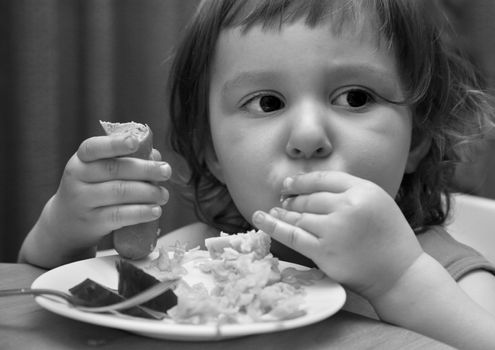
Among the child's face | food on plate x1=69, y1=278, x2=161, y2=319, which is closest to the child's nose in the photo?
the child's face

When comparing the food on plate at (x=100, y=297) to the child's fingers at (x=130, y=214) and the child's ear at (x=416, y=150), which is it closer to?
the child's fingers at (x=130, y=214)

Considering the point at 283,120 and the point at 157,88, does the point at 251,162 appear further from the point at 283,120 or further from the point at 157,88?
the point at 157,88

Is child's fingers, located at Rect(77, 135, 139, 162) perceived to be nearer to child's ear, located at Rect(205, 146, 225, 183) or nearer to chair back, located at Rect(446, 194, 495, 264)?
child's ear, located at Rect(205, 146, 225, 183)

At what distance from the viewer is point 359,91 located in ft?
2.88

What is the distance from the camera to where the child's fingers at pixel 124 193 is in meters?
0.74

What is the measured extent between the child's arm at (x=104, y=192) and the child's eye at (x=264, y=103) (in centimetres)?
23

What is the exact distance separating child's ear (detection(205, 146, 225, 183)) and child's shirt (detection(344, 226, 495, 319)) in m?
0.37

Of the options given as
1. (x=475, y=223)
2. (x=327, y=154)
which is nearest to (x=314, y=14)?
(x=327, y=154)

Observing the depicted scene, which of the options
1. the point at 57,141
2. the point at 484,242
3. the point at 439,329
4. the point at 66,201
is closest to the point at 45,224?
the point at 66,201

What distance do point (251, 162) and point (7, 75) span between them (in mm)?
948

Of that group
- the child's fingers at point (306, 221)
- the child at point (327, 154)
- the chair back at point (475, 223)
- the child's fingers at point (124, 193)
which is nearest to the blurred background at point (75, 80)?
the chair back at point (475, 223)

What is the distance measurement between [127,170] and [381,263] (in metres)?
0.33

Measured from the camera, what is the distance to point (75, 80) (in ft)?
5.49

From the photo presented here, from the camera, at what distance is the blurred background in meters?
1.54
